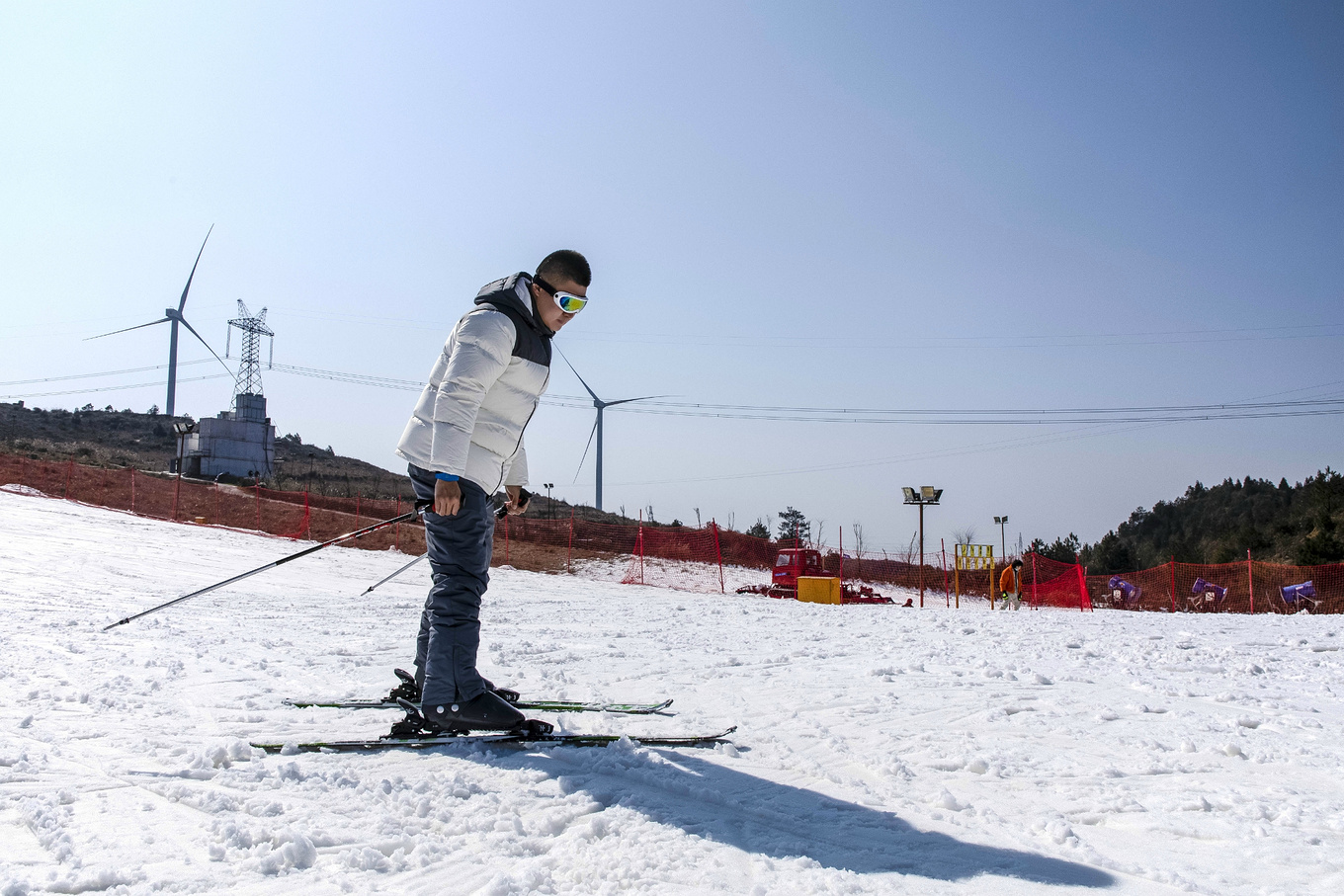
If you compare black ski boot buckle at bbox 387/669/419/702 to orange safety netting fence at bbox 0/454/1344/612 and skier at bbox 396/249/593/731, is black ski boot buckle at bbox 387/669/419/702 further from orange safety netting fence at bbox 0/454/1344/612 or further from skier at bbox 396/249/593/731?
orange safety netting fence at bbox 0/454/1344/612

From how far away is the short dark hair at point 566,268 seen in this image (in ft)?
10.6

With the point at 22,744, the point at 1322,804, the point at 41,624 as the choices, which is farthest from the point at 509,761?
the point at 41,624

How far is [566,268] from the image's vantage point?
127 inches

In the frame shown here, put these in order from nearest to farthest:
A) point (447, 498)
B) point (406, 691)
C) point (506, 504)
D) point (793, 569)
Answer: point (447, 498), point (406, 691), point (506, 504), point (793, 569)

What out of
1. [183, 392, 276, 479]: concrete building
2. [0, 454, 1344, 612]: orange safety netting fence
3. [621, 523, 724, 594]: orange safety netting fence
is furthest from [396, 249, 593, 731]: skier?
[183, 392, 276, 479]: concrete building

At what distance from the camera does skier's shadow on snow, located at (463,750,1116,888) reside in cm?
192

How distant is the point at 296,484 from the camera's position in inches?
1812

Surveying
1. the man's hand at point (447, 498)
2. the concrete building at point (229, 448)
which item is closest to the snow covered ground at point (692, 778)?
the man's hand at point (447, 498)

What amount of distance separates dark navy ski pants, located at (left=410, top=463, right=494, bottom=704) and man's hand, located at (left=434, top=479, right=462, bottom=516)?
9cm

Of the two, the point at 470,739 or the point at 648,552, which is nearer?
the point at 470,739

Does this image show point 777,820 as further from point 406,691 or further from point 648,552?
point 648,552

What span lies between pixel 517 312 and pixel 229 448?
53005 mm

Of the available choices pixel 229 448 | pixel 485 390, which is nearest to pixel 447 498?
pixel 485 390

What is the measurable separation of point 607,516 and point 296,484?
62.3ft
